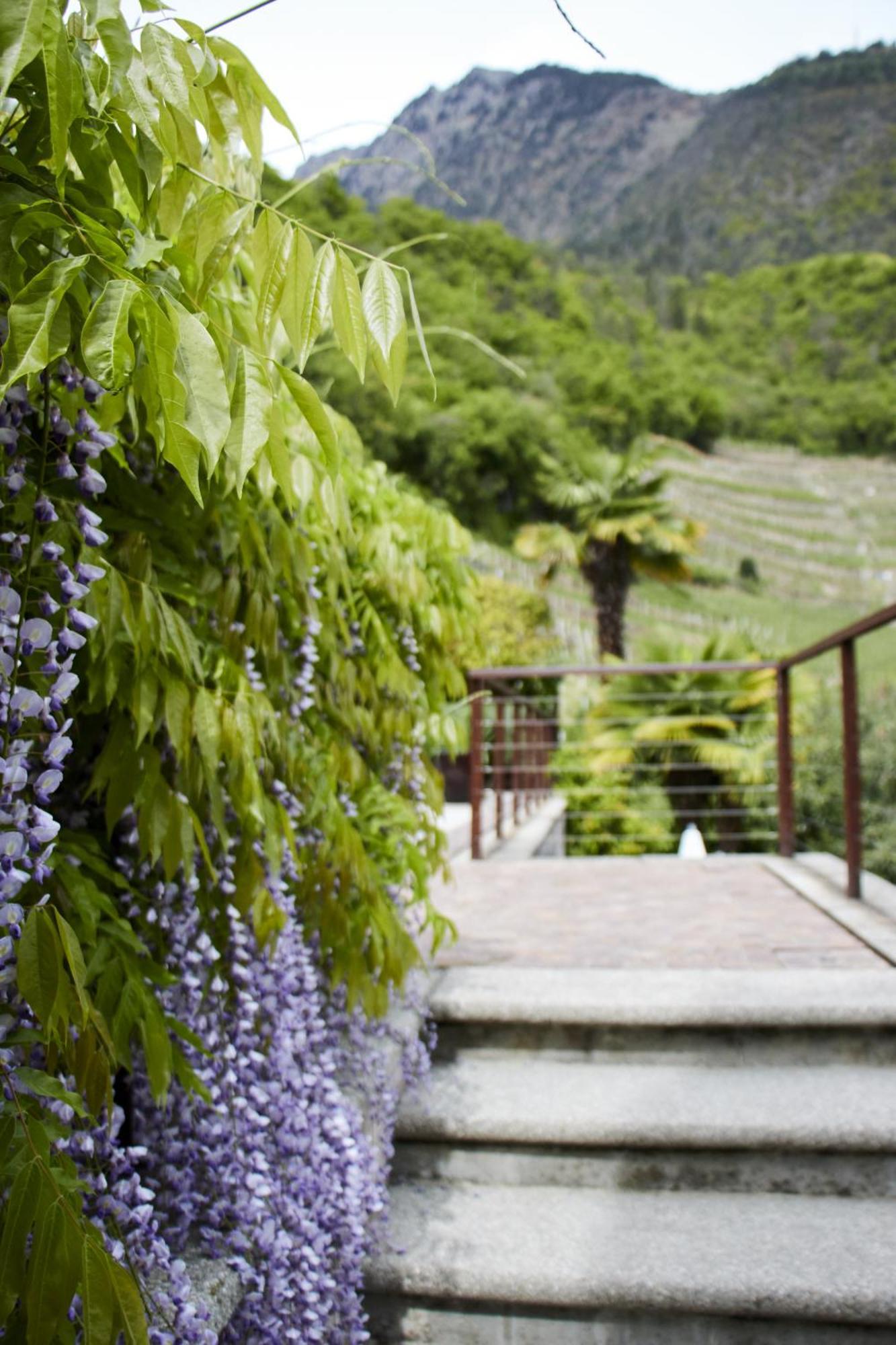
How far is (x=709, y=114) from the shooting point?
88.5 meters

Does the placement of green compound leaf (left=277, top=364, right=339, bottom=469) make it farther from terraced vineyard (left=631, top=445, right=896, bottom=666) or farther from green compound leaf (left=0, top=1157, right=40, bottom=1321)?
terraced vineyard (left=631, top=445, right=896, bottom=666)

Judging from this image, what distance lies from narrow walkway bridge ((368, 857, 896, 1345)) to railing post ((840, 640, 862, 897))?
913mm

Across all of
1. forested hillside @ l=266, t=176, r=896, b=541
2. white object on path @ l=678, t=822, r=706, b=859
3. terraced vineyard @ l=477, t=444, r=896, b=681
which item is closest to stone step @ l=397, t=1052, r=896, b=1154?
white object on path @ l=678, t=822, r=706, b=859

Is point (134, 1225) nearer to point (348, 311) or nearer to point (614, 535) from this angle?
point (348, 311)

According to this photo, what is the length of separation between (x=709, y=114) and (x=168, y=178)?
100504mm

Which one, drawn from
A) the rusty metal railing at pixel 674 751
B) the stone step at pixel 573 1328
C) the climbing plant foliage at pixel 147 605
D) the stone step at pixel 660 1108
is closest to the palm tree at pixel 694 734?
the rusty metal railing at pixel 674 751

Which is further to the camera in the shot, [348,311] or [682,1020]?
[682,1020]

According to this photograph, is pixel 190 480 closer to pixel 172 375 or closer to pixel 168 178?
pixel 172 375

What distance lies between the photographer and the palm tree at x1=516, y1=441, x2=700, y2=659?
65.4 ft

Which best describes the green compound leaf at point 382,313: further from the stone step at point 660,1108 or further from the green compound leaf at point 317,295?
the stone step at point 660,1108

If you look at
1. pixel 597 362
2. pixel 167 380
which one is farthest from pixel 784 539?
pixel 167 380

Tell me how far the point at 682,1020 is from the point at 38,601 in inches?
85.9

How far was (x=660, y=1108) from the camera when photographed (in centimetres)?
253

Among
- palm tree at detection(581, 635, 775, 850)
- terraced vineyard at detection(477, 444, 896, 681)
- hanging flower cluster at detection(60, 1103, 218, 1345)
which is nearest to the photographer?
hanging flower cluster at detection(60, 1103, 218, 1345)
